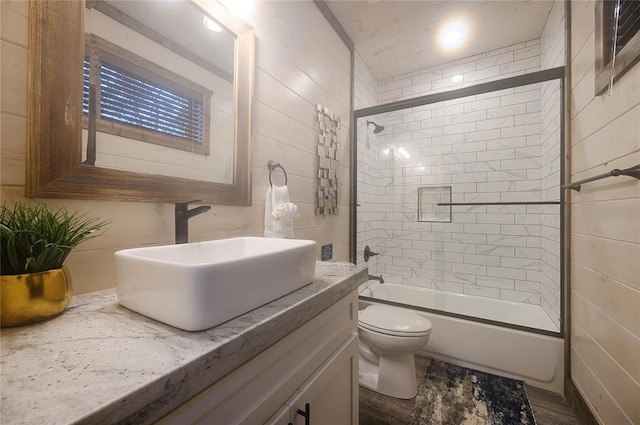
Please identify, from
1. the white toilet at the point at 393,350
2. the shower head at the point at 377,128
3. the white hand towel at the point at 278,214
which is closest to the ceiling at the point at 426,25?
the shower head at the point at 377,128

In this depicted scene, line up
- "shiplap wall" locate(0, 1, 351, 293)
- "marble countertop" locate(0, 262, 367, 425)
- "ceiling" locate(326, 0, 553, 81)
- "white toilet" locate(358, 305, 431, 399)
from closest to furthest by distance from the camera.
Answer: "marble countertop" locate(0, 262, 367, 425)
"shiplap wall" locate(0, 1, 351, 293)
"white toilet" locate(358, 305, 431, 399)
"ceiling" locate(326, 0, 553, 81)

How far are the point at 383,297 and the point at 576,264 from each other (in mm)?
1446

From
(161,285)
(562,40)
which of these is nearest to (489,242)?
(562,40)

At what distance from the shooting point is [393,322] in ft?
5.52

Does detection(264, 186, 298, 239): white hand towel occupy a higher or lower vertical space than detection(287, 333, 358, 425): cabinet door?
higher

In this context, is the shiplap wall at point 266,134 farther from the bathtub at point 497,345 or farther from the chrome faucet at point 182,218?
the bathtub at point 497,345

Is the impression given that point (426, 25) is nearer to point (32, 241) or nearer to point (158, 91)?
point (158, 91)

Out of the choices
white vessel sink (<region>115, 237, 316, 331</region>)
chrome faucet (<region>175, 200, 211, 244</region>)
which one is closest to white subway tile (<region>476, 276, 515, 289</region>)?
white vessel sink (<region>115, 237, 316, 331</region>)

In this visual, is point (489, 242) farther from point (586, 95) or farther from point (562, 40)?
point (562, 40)

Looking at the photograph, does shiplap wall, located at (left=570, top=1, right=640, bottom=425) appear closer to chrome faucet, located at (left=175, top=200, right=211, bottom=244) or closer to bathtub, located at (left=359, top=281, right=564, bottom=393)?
bathtub, located at (left=359, top=281, right=564, bottom=393)

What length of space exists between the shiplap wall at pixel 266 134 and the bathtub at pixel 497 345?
945 mm

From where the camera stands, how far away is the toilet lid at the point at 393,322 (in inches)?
62.2

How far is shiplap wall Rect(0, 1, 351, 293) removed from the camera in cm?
64

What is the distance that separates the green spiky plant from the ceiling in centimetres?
217
